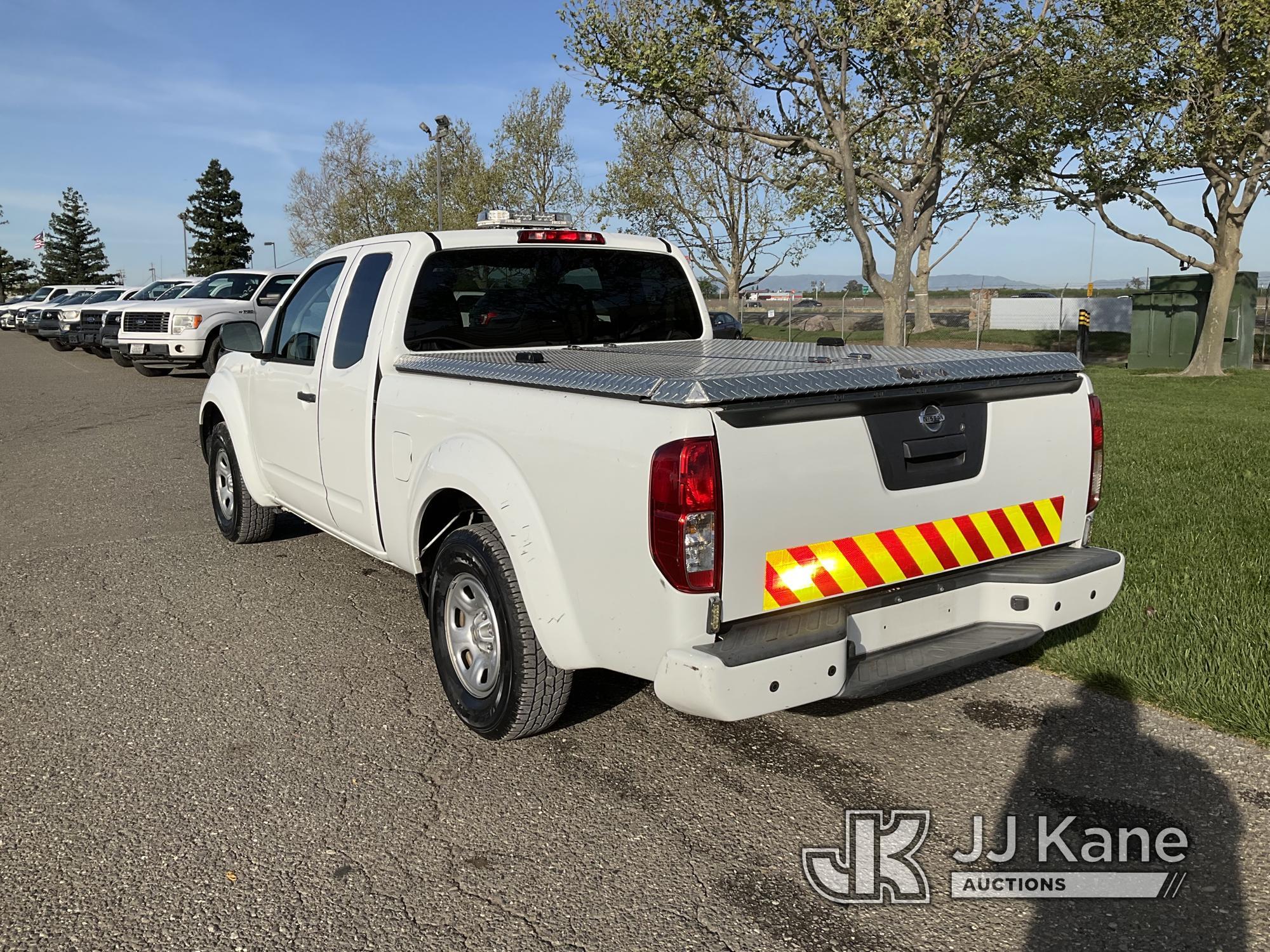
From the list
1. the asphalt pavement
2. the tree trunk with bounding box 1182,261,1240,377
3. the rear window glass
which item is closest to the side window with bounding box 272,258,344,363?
the rear window glass

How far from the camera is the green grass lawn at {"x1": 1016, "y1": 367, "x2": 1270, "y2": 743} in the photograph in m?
4.28

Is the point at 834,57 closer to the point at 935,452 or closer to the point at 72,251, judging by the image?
the point at 935,452

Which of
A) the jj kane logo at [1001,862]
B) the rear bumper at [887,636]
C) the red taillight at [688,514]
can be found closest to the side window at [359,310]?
the red taillight at [688,514]

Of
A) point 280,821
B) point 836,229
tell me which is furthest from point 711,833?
point 836,229

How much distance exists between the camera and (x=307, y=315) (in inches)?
222

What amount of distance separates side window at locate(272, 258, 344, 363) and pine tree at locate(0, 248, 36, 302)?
103 m

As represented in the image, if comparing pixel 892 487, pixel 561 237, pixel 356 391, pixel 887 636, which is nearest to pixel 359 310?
pixel 356 391

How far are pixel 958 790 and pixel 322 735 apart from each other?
2.31 metres

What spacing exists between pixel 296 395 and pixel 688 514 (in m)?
3.17

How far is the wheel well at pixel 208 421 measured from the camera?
7035mm

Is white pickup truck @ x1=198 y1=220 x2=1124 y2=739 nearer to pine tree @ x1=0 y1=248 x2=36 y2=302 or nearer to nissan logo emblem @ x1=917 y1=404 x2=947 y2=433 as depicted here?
nissan logo emblem @ x1=917 y1=404 x2=947 y2=433

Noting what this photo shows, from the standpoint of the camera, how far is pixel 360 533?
4949mm

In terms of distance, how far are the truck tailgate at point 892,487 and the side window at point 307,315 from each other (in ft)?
9.73

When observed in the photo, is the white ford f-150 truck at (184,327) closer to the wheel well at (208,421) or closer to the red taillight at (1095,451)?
the wheel well at (208,421)
